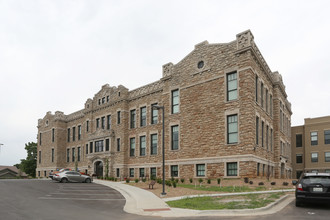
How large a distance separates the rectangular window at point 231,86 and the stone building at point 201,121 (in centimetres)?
9

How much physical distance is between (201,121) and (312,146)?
2793 centimetres

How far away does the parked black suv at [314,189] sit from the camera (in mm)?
12578

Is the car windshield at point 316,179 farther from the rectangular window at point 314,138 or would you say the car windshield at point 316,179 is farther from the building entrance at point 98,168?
the rectangular window at point 314,138

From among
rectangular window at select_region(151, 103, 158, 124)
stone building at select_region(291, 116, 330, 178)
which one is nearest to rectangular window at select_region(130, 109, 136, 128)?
rectangular window at select_region(151, 103, 158, 124)

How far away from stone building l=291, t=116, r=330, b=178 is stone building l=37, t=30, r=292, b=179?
8820mm

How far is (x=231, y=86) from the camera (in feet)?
90.2

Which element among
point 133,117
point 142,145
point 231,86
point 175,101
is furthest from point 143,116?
point 231,86

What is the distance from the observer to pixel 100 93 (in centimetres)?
4441

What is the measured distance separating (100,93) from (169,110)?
15555 millimetres

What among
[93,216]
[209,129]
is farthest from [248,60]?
[93,216]

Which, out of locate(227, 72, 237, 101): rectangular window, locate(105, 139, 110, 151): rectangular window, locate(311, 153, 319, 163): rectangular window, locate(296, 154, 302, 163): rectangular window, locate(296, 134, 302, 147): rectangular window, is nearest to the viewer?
locate(227, 72, 237, 101): rectangular window

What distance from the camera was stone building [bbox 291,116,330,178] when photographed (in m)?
46.9

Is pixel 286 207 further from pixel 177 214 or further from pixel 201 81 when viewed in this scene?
pixel 201 81

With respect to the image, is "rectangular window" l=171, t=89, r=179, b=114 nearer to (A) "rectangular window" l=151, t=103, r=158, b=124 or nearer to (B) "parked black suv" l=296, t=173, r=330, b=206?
(A) "rectangular window" l=151, t=103, r=158, b=124
